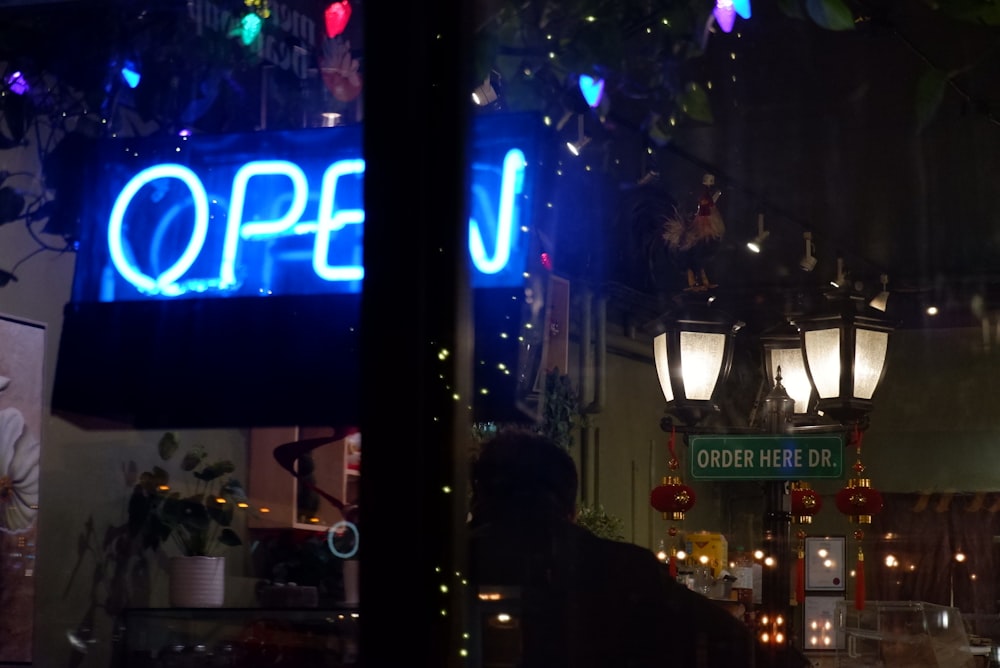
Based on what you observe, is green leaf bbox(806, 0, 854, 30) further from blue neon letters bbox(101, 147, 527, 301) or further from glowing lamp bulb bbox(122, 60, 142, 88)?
glowing lamp bulb bbox(122, 60, 142, 88)

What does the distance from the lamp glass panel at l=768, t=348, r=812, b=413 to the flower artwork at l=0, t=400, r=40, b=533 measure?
1372 millimetres

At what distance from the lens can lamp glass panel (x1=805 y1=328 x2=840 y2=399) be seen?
1311 mm

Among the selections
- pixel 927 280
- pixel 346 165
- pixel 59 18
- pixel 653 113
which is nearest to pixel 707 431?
pixel 927 280

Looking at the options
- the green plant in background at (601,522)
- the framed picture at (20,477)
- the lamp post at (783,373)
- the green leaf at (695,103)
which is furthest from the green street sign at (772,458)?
the framed picture at (20,477)

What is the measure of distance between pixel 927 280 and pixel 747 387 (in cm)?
27

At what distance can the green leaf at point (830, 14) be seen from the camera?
1441 millimetres

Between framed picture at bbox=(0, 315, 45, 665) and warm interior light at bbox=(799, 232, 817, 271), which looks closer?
warm interior light at bbox=(799, 232, 817, 271)

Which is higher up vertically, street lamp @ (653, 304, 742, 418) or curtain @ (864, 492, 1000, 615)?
street lamp @ (653, 304, 742, 418)

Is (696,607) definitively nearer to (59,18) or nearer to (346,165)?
(346,165)

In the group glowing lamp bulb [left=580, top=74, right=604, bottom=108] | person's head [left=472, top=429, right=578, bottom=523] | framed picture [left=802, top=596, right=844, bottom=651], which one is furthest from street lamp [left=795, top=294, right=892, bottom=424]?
glowing lamp bulb [left=580, top=74, right=604, bottom=108]

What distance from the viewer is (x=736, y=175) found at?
140cm

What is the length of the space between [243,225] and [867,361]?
3.21ft

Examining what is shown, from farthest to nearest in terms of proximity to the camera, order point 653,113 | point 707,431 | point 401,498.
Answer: point 653,113 < point 707,431 < point 401,498

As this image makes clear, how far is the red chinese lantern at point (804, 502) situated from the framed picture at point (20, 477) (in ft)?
4.51
